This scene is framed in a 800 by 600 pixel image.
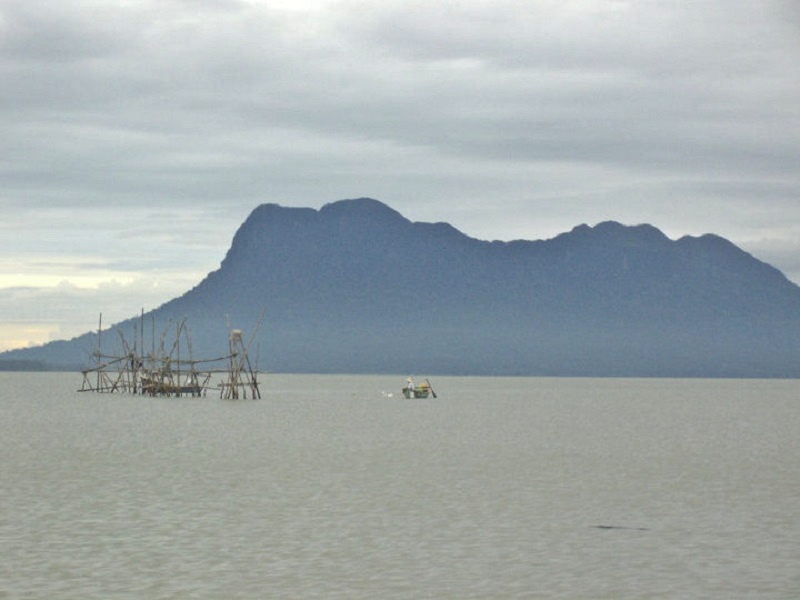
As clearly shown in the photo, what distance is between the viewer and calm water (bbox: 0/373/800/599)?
2038 centimetres

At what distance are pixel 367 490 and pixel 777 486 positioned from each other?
12.1 m

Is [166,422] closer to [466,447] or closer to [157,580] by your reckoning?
[466,447]

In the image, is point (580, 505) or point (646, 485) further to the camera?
point (646, 485)

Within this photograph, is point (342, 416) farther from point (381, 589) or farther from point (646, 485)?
point (381, 589)

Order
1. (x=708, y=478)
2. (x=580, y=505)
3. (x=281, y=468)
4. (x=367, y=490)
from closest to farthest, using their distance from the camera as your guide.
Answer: (x=580, y=505) → (x=367, y=490) → (x=708, y=478) → (x=281, y=468)

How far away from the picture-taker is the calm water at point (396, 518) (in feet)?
66.8

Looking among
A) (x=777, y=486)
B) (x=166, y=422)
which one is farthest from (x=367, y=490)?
(x=166, y=422)

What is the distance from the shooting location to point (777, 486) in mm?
36312

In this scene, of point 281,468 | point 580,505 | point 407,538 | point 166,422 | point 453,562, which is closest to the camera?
point 453,562

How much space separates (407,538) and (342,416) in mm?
62671

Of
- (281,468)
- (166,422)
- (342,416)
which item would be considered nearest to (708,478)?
(281,468)

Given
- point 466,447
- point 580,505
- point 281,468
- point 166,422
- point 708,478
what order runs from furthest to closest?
point 166,422 < point 466,447 < point 281,468 < point 708,478 < point 580,505

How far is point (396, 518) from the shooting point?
2806cm

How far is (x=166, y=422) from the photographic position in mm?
72438
